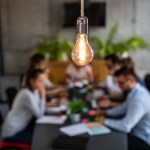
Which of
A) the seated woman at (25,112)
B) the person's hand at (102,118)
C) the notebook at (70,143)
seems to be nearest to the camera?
the notebook at (70,143)

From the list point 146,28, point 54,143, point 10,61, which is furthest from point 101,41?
point 54,143

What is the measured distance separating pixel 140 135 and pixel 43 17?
14.4ft

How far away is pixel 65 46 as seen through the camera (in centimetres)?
665

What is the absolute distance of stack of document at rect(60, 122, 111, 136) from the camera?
317 cm

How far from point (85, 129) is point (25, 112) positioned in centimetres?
98

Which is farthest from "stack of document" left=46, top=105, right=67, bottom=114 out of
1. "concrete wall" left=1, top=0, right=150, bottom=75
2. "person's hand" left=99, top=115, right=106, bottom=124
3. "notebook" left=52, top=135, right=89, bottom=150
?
"concrete wall" left=1, top=0, right=150, bottom=75

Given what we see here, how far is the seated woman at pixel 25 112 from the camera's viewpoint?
12.4 ft

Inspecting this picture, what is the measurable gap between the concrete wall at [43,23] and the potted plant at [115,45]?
0.83 feet

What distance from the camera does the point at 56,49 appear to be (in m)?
6.71

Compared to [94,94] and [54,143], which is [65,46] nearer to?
[94,94]

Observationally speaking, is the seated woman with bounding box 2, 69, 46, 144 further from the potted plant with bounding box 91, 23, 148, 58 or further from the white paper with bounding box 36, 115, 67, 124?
the potted plant with bounding box 91, 23, 148, 58

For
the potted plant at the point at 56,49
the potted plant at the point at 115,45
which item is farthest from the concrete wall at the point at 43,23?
the potted plant at the point at 56,49

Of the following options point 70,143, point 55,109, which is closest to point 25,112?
point 55,109

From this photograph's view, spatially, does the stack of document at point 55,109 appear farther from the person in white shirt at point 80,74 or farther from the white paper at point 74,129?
the person in white shirt at point 80,74
